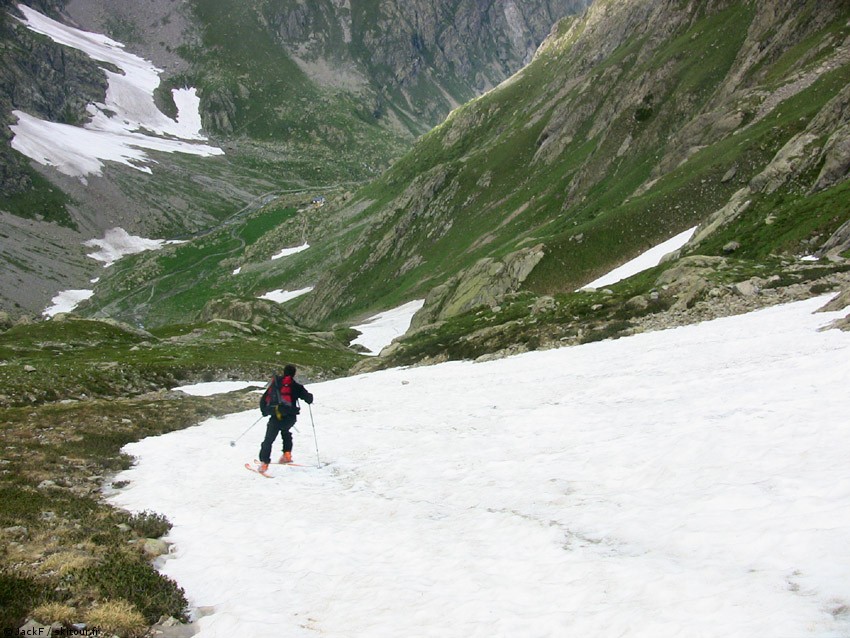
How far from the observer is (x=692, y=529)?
29.0ft

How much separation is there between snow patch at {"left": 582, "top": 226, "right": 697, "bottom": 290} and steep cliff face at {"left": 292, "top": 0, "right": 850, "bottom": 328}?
2.83 metres

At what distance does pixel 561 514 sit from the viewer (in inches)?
418

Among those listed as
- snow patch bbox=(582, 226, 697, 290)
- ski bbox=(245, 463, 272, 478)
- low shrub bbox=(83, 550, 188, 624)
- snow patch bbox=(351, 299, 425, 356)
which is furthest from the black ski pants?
snow patch bbox=(351, 299, 425, 356)

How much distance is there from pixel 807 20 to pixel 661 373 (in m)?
84.4

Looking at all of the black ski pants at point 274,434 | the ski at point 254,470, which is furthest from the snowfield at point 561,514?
the black ski pants at point 274,434

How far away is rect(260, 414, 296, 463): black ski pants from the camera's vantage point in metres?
17.3

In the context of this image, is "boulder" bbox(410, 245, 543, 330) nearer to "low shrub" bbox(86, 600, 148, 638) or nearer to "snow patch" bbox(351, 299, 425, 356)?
"snow patch" bbox(351, 299, 425, 356)

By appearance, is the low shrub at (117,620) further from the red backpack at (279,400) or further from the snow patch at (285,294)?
the snow patch at (285,294)

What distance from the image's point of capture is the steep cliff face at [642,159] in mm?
48344

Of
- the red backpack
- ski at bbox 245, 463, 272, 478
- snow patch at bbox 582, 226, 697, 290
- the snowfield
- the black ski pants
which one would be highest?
snow patch at bbox 582, 226, 697, 290

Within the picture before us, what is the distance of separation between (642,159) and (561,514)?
8901 centimetres

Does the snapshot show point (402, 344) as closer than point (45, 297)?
Yes

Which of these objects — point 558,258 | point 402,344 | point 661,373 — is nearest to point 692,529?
point 661,373

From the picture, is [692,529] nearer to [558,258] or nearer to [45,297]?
[558,258]
